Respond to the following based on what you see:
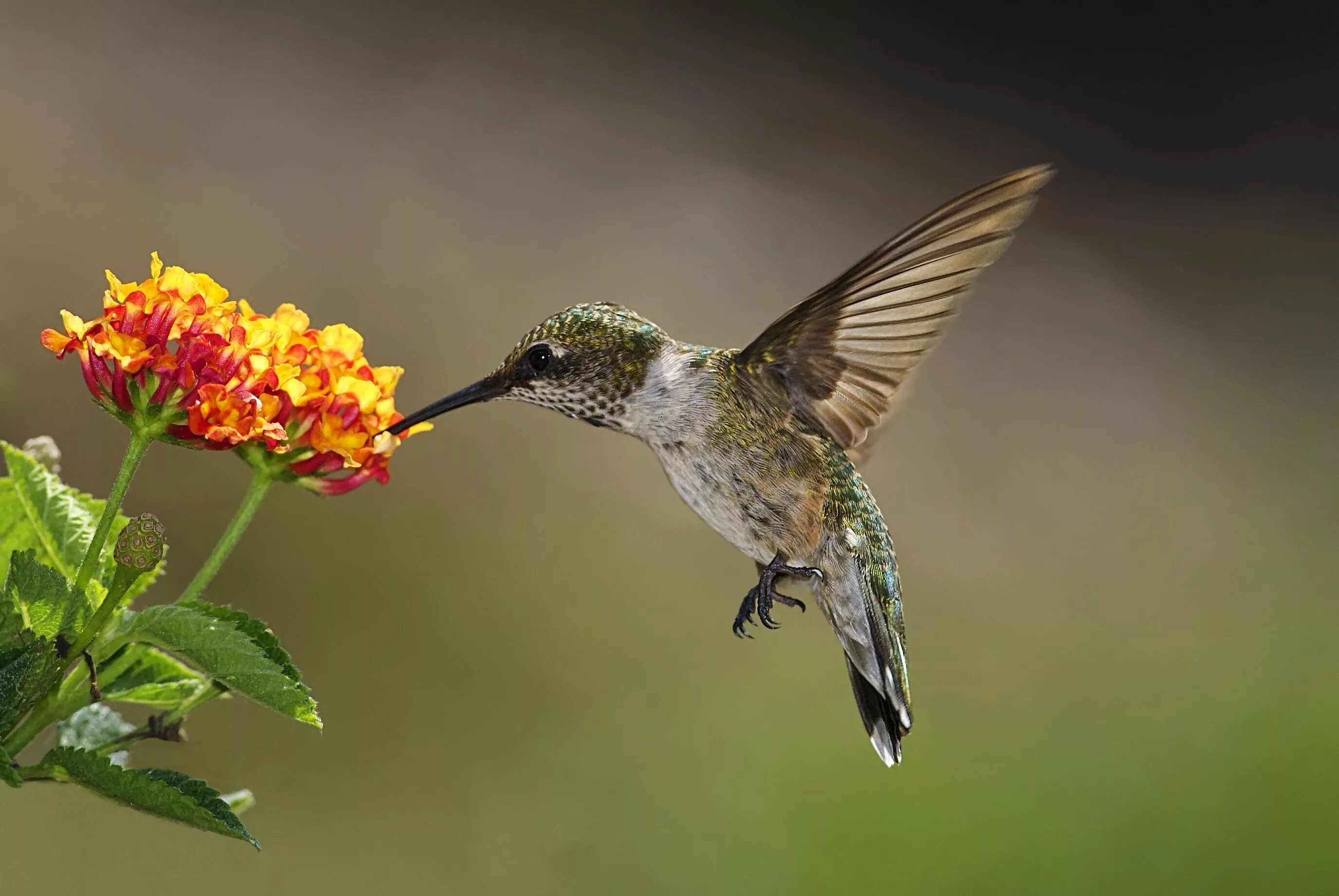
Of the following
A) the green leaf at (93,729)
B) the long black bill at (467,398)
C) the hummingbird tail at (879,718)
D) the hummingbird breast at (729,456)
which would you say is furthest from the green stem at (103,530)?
the hummingbird tail at (879,718)

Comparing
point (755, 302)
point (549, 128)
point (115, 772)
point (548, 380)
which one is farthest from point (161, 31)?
point (115, 772)

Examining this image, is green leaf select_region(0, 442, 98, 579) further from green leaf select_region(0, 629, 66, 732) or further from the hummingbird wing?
the hummingbird wing

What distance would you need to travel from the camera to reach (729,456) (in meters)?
1.00

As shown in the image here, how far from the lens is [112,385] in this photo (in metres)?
0.72

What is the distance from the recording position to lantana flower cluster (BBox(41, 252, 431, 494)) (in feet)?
2.29

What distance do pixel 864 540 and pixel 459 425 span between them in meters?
2.50

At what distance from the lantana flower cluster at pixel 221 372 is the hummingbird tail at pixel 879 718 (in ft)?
1.75

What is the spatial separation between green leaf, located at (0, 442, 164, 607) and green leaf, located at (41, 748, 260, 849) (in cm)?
15

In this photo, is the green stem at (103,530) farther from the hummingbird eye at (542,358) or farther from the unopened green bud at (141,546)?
the hummingbird eye at (542,358)

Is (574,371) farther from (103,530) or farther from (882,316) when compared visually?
(103,530)

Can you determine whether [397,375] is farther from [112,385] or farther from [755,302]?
[755,302]

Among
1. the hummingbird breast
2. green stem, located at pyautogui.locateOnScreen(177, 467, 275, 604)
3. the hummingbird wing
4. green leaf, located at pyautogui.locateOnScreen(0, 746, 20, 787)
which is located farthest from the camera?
the hummingbird breast

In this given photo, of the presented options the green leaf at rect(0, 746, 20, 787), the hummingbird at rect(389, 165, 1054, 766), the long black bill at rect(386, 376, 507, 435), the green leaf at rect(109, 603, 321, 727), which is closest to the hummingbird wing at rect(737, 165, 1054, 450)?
the hummingbird at rect(389, 165, 1054, 766)

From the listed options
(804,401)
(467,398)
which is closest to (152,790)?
(467,398)
